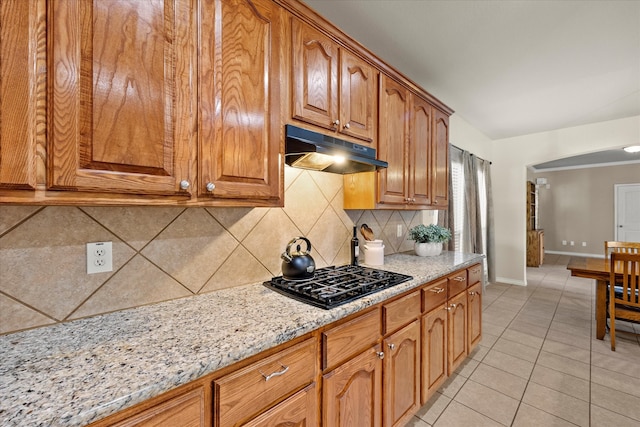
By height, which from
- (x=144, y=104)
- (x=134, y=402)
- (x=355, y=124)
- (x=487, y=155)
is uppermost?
(x=487, y=155)

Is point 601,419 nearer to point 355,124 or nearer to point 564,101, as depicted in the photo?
point 355,124

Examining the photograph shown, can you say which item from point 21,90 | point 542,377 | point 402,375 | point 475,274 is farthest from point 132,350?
point 542,377

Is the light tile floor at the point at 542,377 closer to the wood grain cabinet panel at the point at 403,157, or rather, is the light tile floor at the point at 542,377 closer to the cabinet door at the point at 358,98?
the wood grain cabinet panel at the point at 403,157

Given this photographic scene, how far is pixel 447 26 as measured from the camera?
1890 millimetres

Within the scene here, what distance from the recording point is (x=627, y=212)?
6.84m

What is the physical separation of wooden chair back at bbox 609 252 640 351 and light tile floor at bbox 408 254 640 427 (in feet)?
1.16

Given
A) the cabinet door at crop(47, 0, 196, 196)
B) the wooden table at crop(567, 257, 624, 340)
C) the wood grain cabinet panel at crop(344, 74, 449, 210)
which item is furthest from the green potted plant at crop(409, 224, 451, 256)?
the cabinet door at crop(47, 0, 196, 196)

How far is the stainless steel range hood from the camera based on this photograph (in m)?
1.34

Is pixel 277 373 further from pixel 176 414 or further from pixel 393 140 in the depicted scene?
pixel 393 140

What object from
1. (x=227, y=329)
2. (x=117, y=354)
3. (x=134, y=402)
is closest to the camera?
(x=134, y=402)

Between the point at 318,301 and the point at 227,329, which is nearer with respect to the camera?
the point at 227,329

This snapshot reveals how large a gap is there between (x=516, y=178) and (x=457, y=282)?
12.2 ft

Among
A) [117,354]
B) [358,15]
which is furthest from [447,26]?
[117,354]

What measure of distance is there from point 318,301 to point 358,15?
1.82 m
